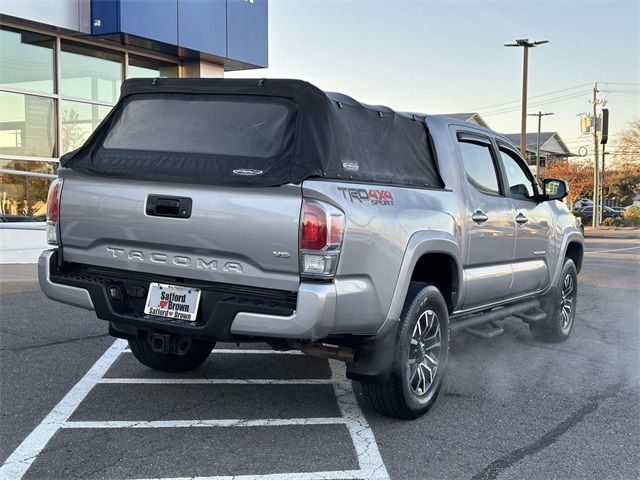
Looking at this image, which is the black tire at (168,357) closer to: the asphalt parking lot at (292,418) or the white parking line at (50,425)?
the asphalt parking lot at (292,418)

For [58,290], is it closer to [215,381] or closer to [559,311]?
[215,381]

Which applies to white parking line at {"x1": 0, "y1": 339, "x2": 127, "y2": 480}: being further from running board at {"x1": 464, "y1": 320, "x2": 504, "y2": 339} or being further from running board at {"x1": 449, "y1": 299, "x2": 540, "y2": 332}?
running board at {"x1": 464, "y1": 320, "x2": 504, "y2": 339}

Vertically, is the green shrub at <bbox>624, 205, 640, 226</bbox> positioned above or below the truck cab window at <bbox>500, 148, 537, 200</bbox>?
below

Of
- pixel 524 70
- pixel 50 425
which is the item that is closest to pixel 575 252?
pixel 50 425

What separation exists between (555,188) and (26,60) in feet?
35.3

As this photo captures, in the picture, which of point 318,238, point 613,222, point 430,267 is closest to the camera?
point 318,238

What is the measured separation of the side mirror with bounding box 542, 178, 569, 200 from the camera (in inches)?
255

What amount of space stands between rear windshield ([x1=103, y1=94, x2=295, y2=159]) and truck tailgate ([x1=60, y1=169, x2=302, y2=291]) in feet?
1.14

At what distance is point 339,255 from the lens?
3.78 meters

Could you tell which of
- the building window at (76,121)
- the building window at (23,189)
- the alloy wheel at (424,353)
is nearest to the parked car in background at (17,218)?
the building window at (23,189)

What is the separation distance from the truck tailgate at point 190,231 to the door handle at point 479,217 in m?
1.88

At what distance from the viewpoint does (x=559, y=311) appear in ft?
22.8

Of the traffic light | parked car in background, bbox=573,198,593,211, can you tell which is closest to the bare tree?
parked car in background, bbox=573,198,593,211

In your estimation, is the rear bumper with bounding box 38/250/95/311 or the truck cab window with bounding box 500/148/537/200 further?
the truck cab window with bounding box 500/148/537/200
